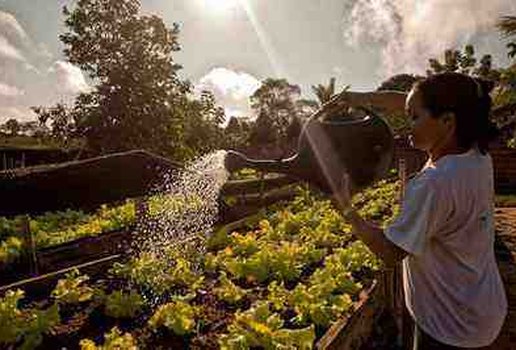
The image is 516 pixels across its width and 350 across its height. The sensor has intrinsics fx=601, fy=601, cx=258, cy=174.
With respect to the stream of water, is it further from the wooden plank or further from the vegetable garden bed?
the wooden plank

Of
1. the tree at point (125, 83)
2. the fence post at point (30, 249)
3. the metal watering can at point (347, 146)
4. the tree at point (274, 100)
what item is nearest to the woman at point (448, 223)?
the metal watering can at point (347, 146)

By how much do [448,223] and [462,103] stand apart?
0.42m

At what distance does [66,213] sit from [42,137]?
593 inches

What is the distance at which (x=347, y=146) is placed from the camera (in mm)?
2445

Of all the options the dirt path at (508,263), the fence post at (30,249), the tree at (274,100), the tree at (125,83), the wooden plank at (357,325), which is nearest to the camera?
the wooden plank at (357,325)

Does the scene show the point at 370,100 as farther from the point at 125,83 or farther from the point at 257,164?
the point at 125,83

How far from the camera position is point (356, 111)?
8.51 feet

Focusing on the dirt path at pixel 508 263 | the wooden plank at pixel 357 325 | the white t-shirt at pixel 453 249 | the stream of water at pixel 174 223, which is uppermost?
the white t-shirt at pixel 453 249

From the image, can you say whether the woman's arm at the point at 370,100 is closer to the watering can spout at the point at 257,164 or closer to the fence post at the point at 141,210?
the watering can spout at the point at 257,164

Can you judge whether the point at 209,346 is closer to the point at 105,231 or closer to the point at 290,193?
the point at 105,231

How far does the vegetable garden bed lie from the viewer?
15.6 feet

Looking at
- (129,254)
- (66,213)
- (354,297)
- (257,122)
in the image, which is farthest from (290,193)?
(257,122)

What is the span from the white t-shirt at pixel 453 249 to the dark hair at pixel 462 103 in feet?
0.22

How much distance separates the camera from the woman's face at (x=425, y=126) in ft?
6.98
